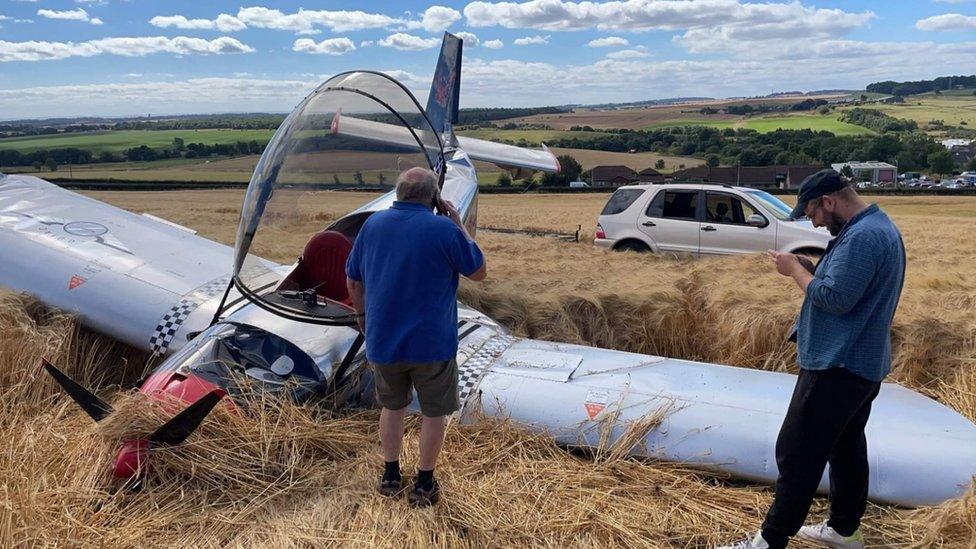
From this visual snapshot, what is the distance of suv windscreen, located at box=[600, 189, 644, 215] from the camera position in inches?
450

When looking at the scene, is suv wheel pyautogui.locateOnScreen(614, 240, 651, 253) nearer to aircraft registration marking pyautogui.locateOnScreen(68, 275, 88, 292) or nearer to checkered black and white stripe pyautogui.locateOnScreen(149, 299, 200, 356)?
checkered black and white stripe pyautogui.locateOnScreen(149, 299, 200, 356)

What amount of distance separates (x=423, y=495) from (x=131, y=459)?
138 centimetres

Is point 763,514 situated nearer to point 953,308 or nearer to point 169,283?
point 953,308

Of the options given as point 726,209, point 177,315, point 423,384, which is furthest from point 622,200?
point 423,384

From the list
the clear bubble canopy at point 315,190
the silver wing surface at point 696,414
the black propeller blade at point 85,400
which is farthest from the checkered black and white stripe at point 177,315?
the silver wing surface at point 696,414

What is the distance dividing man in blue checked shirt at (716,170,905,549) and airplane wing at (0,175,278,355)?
Answer: 11.0ft

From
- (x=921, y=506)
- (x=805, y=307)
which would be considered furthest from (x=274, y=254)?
(x=921, y=506)

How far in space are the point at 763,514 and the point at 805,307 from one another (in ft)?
3.75

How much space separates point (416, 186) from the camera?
10.3ft

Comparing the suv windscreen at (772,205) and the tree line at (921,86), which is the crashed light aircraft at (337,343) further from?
the tree line at (921,86)

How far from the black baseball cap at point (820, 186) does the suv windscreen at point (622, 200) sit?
340 inches

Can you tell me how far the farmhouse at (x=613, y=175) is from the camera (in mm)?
59303

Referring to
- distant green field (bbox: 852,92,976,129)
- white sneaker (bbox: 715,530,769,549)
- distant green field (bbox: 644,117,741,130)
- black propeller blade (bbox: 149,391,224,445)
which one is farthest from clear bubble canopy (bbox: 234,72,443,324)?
distant green field (bbox: 852,92,976,129)

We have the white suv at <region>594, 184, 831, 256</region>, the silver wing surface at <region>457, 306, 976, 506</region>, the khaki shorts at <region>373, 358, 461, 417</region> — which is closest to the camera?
the khaki shorts at <region>373, 358, 461, 417</region>
